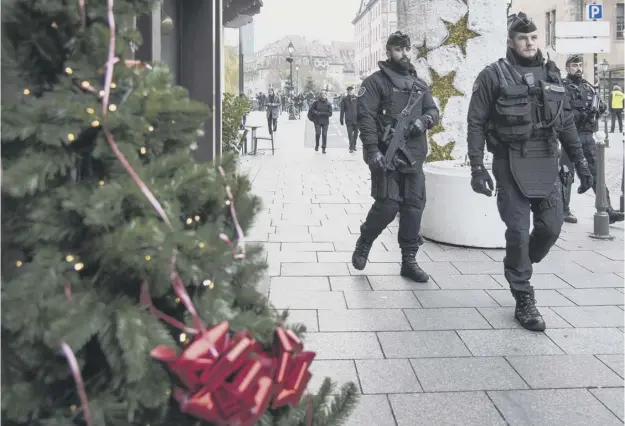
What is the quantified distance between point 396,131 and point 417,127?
6.9 inches

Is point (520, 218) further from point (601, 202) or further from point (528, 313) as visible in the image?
point (601, 202)

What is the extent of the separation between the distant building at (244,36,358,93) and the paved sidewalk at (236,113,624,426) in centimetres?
9787

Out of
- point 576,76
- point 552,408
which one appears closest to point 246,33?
point 576,76

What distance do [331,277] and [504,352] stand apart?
2.20 m

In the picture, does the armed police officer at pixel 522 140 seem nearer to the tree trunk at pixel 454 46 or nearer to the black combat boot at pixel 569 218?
the tree trunk at pixel 454 46

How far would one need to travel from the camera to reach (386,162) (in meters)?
5.65

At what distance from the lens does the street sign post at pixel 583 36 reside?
34.3 feet

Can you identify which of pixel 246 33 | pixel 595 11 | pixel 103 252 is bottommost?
pixel 103 252

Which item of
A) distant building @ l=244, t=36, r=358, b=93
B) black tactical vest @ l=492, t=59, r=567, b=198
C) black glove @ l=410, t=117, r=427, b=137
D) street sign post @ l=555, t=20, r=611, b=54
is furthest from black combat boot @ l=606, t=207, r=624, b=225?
distant building @ l=244, t=36, r=358, b=93

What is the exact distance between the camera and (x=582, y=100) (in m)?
8.50

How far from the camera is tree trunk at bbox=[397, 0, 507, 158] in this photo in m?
8.26

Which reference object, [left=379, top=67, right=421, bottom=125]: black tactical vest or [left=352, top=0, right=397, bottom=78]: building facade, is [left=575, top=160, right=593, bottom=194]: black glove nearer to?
[left=379, top=67, right=421, bottom=125]: black tactical vest

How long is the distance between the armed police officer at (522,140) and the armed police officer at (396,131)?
2.95 feet

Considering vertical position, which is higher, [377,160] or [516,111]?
[516,111]
